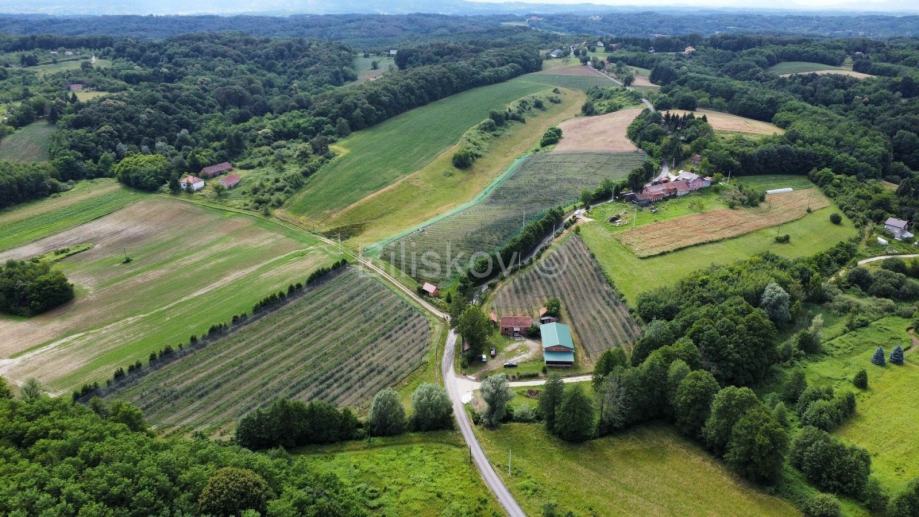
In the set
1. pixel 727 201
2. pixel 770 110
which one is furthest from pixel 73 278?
pixel 770 110

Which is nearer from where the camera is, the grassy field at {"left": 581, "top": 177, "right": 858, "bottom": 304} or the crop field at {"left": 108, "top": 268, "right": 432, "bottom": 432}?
the crop field at {"left": 108, "top": 268, "right": 432, "bottom": 432}

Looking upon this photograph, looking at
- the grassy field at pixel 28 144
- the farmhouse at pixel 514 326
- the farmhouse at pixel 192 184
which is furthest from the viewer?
the grassy field at pixel 28 144

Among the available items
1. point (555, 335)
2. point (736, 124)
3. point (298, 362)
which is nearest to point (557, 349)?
point (555, 335)

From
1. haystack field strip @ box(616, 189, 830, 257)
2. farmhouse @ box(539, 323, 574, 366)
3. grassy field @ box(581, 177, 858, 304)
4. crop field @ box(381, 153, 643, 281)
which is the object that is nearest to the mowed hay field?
crop field @ box(381, 153, 643, 281)

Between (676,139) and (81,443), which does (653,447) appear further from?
(676,139)

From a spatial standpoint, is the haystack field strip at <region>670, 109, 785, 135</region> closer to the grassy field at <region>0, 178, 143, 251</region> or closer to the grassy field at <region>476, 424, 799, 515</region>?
the grassy field at <region>476, 424, 799, 515</region>

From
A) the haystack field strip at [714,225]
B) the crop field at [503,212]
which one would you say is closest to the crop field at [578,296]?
the haystack field strip at [714,225]

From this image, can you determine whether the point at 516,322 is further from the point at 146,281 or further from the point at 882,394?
the point at 146,281

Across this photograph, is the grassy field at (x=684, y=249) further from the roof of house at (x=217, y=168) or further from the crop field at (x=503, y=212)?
the roof of house at (x=217, y=168)
